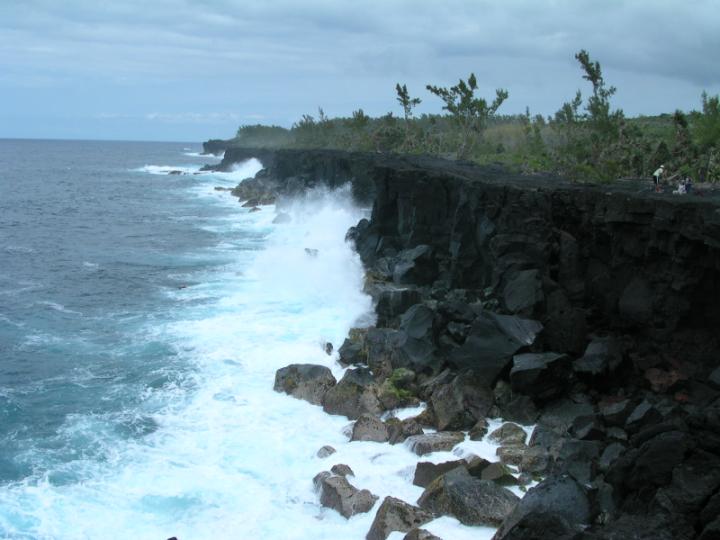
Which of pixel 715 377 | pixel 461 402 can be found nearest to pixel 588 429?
pixel 715 377

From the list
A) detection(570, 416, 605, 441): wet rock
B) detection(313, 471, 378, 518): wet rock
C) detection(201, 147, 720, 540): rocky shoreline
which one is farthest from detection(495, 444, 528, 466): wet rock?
detection(313, 471, 378, 518): wet rock

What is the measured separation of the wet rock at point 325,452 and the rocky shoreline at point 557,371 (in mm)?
1058

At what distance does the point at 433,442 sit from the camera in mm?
17719

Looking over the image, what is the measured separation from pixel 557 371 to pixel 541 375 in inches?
20.0

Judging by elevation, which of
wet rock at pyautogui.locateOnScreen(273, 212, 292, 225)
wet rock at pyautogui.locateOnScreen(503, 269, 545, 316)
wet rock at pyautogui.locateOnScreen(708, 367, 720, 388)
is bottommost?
wet rock at pyautogui.locateOnScreen(708, 367, 720, 388)

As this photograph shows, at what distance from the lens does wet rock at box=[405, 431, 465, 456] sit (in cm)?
1756

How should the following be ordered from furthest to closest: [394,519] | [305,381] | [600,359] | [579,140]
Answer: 1. [579,140]
2. [305,381]
3. [600,359]
4. [394,519]

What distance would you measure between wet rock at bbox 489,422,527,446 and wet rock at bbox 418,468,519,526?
2.70 meters

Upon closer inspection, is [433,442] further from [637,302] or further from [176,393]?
[176,393]

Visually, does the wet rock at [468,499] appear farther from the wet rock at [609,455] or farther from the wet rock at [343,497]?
the wet rock at [609,455]

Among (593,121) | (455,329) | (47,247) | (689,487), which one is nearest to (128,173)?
(47,247)

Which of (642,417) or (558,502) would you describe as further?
(642,417)

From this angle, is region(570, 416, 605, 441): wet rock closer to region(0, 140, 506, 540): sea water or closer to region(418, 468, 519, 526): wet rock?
region(0, 140, 506, 540): sea water

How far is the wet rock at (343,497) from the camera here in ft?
50.3
